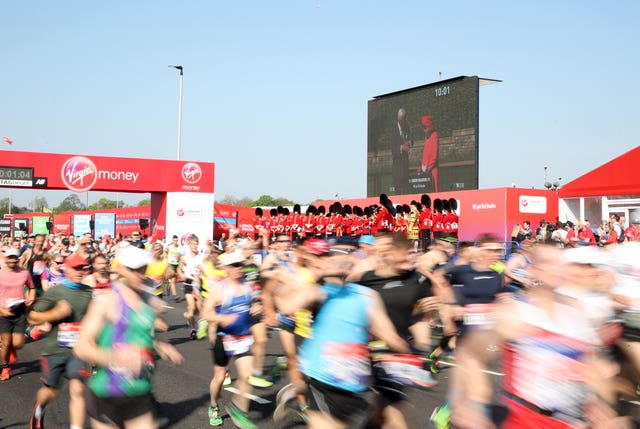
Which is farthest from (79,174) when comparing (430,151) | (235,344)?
(235,344)

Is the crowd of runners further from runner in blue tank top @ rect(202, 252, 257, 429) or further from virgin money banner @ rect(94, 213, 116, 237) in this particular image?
virgin money banner @ rect(94, 213, 116, 237)

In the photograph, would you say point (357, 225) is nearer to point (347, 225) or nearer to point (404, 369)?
point (347, 225)

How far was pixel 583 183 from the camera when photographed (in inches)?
A: 874

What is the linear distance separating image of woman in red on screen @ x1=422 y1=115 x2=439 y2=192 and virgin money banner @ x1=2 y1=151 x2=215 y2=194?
34.6ft

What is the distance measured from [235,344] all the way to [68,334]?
172 centimetres

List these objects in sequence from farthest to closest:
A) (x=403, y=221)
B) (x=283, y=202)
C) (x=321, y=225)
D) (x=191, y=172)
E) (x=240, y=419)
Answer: (x=283, y=202) < (x=191, y=172) < (x=321, y=225) < (x=403, y=221) < (x=240, y=419)

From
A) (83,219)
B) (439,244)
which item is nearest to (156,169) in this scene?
(83,219)

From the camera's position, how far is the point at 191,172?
1275 inches

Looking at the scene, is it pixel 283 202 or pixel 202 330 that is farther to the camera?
pixel 283 202

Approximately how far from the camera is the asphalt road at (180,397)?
7602mm

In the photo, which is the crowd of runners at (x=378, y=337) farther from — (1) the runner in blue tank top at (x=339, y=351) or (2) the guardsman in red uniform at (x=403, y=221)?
(2) the guardsman in red uniform at (x=403, y=221)

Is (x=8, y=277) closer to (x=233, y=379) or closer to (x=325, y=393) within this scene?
(x=233, y=379)

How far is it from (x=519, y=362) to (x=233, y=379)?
6.79 metres

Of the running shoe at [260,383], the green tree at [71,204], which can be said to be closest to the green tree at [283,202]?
the green tree at [71,204]
